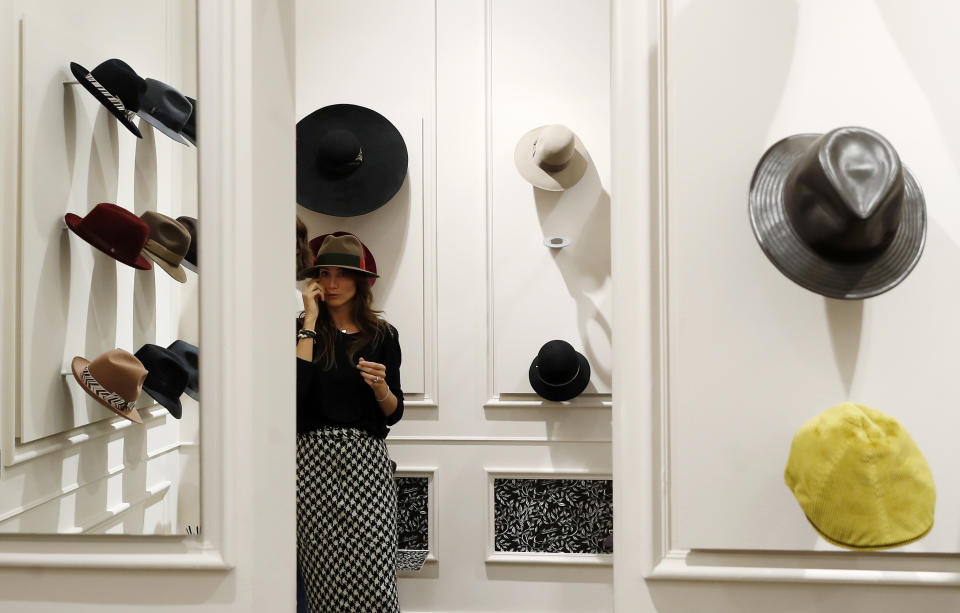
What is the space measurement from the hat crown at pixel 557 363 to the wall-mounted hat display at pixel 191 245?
1.48 metres

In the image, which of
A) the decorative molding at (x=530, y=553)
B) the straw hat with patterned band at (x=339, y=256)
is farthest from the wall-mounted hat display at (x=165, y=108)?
the decorative molding at (x=530, y=553)

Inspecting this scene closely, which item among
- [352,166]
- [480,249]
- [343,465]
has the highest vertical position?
[352,166]

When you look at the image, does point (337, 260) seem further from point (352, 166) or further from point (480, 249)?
point (480, 249)

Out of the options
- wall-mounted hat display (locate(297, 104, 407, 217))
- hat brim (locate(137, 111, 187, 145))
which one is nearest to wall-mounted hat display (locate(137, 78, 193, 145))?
hat brim (locate(137, 111, 187, 145))

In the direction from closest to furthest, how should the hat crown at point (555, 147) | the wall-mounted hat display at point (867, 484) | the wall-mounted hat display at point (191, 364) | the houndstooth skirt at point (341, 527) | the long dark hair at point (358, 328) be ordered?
1. the wall-mounted hat display at point (867, 484)
2. the wall-mounted hat display at point (191, 364)
3. the houndstooth skirt at point (341, 527)
4. the long dark hair at point (358, 328)
5. the hat crown at point (555, 147)

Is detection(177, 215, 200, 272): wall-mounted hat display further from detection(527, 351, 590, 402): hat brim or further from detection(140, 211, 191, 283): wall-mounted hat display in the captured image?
detection(527, 351, 590, 402): hat brim

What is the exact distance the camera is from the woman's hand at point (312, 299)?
2035mm

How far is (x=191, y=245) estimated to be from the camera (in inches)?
38.6

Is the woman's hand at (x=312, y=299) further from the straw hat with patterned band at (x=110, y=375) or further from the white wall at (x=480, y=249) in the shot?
the straw hat with patterned band at (x=110, y=375)

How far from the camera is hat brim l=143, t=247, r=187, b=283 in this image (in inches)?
38.7

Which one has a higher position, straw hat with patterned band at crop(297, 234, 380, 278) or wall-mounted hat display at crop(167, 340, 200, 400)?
straw hat with patterned band at crop(297, 234, 380, 278)

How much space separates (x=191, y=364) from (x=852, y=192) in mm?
1002

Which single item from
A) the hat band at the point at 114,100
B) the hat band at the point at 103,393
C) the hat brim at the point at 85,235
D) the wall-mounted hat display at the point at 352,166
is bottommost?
the hat band at the point at 103,393

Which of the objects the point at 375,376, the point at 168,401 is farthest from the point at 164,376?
the point at 375,376
